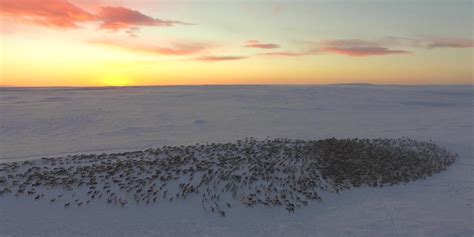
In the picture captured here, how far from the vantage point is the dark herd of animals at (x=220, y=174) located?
14.0 m

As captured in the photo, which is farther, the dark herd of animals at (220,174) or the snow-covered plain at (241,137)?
the dark herd of animals at (220,174)

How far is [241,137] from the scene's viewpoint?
25.3m

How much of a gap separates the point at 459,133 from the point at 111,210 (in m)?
22.5

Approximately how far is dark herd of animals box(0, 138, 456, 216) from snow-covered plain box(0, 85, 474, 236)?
44 cm

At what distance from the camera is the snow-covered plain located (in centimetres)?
1248

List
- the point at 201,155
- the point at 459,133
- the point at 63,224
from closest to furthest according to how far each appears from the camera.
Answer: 1. the point at 63,224
2. the point at 201,155
3. the point at 459,133

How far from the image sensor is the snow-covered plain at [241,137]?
12.5m

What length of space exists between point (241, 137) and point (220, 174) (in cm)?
1021

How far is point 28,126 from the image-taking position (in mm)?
29203

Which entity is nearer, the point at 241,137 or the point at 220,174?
the point at 220,174

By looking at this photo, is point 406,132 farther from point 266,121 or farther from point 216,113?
point 216,113

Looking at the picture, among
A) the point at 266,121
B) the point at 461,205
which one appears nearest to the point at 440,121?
the point at 266,121

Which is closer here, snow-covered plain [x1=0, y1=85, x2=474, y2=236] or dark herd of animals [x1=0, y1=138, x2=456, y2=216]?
snow-covered plain [x1=0, y1=85, x2=474, y2=236]

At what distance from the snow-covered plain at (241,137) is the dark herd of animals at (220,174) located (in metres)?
0.44
